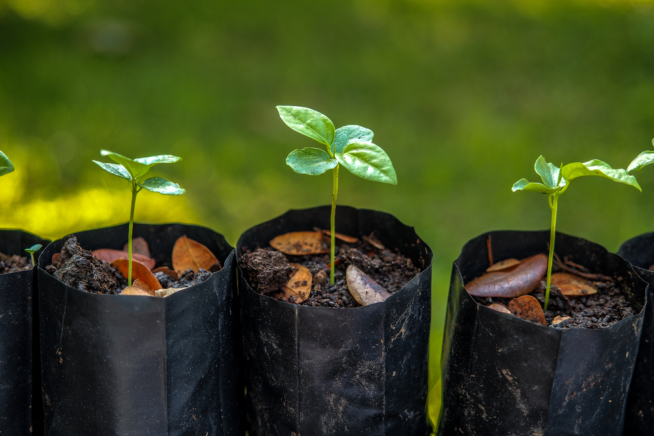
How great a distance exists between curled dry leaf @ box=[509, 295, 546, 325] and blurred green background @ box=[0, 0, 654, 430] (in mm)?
666

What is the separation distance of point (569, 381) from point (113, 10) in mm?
2677

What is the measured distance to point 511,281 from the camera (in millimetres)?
1192

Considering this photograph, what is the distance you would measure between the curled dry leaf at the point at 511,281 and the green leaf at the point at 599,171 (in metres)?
0.26

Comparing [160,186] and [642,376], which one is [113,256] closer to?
[160,186]

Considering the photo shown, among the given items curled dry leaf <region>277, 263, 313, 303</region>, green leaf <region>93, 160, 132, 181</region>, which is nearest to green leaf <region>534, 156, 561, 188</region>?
curled dry leaf <region>277, 263, 313, 303</region>

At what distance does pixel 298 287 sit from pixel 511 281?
1.51 ft

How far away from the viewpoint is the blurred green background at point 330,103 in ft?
6.83

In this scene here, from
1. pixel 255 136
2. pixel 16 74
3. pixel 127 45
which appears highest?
pixel 127 45

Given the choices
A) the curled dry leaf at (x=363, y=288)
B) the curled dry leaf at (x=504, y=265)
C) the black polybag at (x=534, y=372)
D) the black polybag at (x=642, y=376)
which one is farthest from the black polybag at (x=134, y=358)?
the black polybag at (x=642, y=376)

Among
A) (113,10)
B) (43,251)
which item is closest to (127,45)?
(113,10)

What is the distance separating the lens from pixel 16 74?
2.55 metres

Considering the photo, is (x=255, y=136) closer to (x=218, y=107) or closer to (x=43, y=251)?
(x=218, y=107)

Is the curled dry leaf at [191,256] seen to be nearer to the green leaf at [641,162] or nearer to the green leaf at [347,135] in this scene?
the green leaf at [347,135]

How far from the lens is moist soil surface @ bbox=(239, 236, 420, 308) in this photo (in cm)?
112
